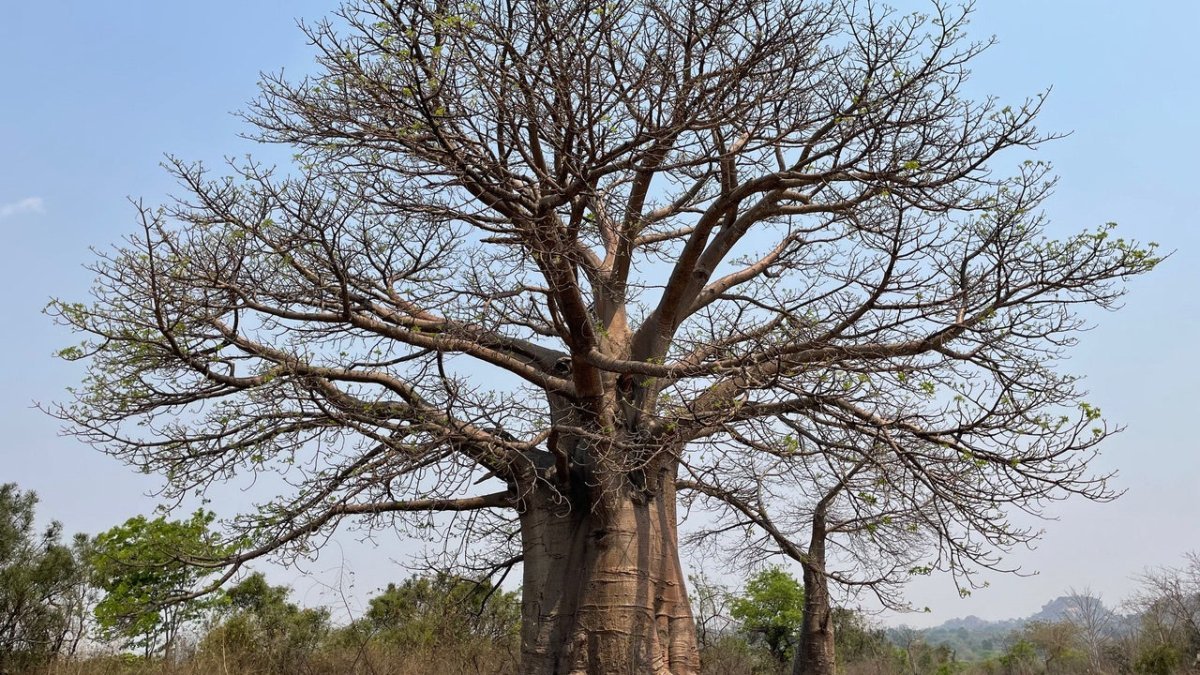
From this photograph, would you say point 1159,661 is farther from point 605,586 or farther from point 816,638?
point 605,586

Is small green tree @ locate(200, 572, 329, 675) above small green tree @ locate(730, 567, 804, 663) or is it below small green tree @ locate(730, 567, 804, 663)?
below

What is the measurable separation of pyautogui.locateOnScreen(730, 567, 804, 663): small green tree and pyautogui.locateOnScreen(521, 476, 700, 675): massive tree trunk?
13.8m

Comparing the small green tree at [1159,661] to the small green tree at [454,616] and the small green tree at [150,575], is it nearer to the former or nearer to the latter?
the small green tree at [454,616]

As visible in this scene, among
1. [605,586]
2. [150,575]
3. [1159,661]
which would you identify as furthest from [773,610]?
[605,586]

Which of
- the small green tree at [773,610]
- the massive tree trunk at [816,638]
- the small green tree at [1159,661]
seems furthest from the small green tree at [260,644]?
the small green tree at [1159,661]

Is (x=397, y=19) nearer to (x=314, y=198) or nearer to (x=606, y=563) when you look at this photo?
(x=314, y=198)

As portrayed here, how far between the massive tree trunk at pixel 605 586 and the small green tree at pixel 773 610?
13.8m

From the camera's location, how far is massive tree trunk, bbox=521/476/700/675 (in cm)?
562

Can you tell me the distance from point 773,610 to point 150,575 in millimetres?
13078

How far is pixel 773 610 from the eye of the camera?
1973 cm

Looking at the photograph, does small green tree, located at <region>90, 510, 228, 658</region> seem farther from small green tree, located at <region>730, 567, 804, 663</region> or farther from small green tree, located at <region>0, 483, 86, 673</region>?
small green tree, located at <region>730, 567, 804, 663</region>

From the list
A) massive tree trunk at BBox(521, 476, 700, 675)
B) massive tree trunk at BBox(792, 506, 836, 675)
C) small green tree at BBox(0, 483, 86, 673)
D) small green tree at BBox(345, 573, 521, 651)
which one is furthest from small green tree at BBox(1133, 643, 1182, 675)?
small green tree at BBox(0, 483, 86, 673)

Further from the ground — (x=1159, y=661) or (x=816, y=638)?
(x=816, y=638)

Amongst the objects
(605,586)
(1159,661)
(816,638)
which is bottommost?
(1159,661)
